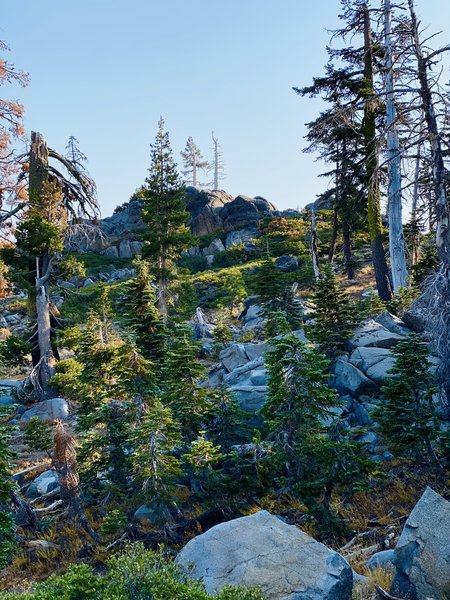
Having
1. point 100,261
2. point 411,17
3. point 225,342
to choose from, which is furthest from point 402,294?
point 100,261

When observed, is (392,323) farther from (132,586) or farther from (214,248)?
(214,248)

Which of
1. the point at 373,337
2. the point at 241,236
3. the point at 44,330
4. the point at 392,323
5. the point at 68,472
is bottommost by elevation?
the point at 68,472

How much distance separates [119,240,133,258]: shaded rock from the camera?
5669 cm

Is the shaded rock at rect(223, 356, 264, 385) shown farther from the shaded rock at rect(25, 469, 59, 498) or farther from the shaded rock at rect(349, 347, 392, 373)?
the shaded rock at rect(25, 469, 59, 498)

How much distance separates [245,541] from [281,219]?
4853 centimetres

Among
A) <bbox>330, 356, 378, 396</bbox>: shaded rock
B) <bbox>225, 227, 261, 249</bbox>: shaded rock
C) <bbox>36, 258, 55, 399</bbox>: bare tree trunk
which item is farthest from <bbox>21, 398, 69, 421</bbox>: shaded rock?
<bbox>225, 227, 261, 249</bbox>: shaded rock

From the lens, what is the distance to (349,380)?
1302 centimetres

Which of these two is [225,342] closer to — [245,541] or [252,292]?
[252,292]

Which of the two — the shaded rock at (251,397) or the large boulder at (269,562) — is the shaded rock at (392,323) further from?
the large boulder at (269,562)

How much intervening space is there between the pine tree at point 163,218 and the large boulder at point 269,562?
64.4 ft

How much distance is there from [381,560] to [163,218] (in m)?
22.1

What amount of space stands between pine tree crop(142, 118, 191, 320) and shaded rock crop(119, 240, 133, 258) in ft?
100

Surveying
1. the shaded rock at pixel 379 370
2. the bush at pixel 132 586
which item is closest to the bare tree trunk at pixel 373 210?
the shaded rock at pixel 379 370

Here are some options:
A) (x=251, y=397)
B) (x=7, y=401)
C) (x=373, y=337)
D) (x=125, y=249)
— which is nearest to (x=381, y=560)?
(x=251, y=397)
